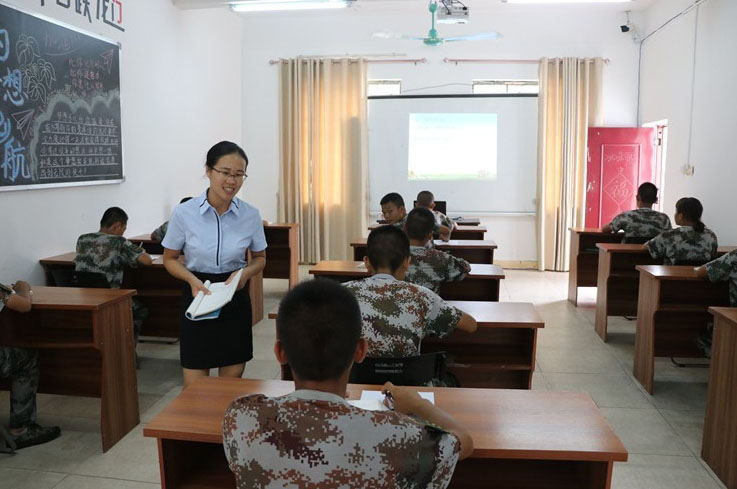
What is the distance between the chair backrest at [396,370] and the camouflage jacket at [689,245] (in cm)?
301

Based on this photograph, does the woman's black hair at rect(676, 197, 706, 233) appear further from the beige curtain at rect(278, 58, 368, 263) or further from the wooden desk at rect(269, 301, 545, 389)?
the beige curtain at rect(278, 58, 368, 263)

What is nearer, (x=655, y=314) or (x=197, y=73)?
(x=655, y=314)

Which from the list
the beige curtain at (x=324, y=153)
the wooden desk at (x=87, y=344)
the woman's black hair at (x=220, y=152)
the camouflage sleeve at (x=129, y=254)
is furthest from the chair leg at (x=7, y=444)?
the beige curtain at (x=324, y=153)

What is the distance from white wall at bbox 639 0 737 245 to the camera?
5355 millimetres

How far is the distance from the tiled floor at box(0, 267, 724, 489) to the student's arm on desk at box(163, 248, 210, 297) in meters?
0.95

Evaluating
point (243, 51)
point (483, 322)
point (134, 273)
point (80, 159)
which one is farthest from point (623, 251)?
point (243, 51)

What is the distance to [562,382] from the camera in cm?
399

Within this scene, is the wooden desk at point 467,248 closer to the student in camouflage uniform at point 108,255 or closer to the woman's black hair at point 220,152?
the student in camouflage uniform at point 108,255

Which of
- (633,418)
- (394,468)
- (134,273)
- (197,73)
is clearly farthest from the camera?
(197,73)

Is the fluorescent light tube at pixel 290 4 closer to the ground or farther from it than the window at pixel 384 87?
farther from it

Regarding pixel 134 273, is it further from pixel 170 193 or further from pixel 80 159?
pixel 170 193

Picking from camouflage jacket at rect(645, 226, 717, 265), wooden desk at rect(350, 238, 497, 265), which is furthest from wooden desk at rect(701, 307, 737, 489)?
wooden desk at rect(350, 238, 497, 265)

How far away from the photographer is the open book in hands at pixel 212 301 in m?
2.21

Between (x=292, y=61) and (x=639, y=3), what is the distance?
451cm
